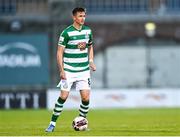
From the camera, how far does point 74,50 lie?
52.6 ft

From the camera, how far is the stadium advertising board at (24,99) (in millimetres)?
32594

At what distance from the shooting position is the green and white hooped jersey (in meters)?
16.0

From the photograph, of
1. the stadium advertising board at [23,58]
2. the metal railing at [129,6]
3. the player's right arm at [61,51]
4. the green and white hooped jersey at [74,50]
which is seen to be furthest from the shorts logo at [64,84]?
the metal railing at [129,6]

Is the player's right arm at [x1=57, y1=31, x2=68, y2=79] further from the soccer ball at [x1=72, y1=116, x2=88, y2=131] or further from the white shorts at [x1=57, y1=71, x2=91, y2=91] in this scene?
the soccer ball at [x1=72, y1=116, x2=88, y2=131]

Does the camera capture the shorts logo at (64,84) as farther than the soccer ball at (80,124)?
No

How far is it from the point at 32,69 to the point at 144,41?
555 centimetres

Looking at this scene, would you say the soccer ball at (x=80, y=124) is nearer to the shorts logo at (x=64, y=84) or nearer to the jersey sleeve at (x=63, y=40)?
the shorts logo at (x=64, y=84)

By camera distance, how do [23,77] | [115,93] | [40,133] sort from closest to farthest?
[40,133] < [115,93] < [23,77]

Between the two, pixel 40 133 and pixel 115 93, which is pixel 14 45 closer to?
pixel 115 93

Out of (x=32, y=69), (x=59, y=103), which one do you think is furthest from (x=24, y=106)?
(x=59, y=103)

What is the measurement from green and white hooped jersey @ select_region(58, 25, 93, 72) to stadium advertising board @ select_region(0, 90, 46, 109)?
655 inches

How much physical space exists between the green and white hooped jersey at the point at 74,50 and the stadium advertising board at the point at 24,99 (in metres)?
16.6

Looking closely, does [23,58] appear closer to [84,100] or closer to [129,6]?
[129,6]

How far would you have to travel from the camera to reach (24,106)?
107ft
